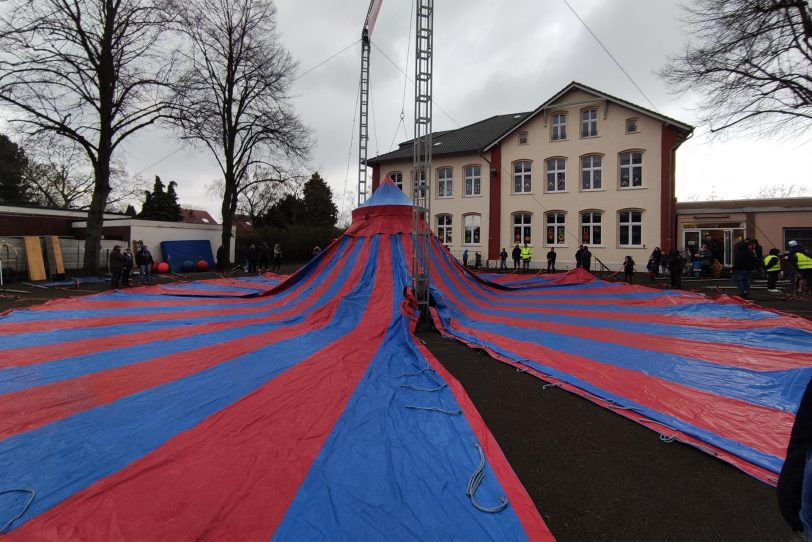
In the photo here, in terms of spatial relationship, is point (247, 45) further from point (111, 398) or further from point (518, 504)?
point (518, 504)

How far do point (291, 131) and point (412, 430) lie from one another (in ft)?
54.1

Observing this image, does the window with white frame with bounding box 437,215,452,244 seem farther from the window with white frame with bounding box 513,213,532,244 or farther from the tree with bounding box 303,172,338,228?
the tree with bounding box 303,172,338,228

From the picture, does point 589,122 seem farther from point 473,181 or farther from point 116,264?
point 116,264

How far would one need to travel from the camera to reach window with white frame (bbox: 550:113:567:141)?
18.3 meters

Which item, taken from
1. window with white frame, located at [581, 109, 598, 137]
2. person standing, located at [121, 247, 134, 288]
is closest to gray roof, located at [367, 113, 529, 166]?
window with white frame, located at [581, 109, 598, 137]

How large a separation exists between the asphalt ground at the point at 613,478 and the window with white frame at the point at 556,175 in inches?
658

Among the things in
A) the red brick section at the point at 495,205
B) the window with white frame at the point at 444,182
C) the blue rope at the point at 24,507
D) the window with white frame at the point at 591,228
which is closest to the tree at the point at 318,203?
the window with white frame at the point at 444,182

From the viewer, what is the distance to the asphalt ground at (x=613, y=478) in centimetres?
186

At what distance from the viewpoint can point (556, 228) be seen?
18656mm

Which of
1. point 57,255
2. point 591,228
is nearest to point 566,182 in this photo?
point 591,228

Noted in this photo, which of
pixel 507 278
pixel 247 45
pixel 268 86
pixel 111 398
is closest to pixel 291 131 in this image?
pixel 268 86

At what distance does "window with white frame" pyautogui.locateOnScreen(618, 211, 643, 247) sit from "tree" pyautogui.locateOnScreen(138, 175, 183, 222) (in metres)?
32.4

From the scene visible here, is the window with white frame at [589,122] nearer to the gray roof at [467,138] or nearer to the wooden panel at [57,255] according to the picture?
the gray roof at [467,138]

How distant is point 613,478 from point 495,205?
60.4 feet
